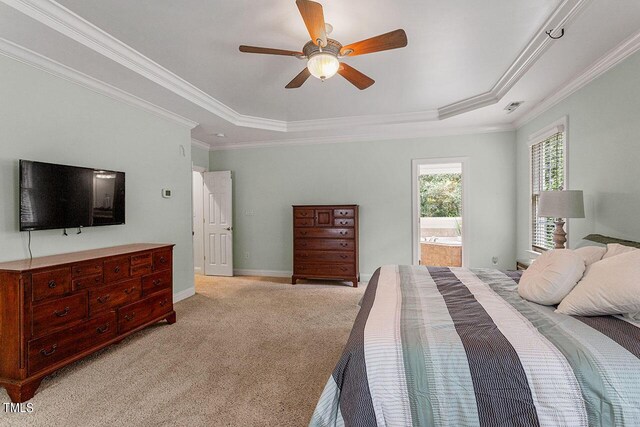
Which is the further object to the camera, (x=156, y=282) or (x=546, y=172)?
(x=546, y=172)

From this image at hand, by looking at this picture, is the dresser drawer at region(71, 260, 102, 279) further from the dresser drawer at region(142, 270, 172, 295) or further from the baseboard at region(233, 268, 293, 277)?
the baseboard at region(233, 268, 293, 277)

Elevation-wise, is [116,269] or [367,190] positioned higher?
[367,190]

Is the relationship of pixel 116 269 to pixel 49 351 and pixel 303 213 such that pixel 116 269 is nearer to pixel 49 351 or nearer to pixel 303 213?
pixel 49 351

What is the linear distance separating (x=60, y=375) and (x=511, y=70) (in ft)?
15.8

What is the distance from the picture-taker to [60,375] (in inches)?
90.4

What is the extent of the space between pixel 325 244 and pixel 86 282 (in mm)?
3169

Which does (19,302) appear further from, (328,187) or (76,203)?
(328,187)

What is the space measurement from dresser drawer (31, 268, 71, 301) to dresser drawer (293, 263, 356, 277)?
3.15m

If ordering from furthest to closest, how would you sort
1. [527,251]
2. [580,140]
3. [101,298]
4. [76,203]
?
[527,251] < [580,140] < [76,203] < [101,298]

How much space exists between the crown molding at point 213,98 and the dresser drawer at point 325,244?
1.82m

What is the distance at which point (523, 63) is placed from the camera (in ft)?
9.29

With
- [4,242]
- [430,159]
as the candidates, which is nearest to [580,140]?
[430,159]

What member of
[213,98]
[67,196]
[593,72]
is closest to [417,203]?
[593,72]

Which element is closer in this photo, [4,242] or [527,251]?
[4,242]
